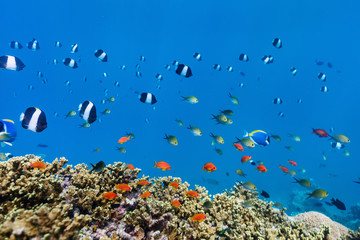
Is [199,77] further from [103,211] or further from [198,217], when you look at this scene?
[103,211]

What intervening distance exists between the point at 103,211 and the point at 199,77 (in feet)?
332

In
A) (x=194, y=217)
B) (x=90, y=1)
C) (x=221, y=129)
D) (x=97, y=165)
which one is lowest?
(x=194, y=217)

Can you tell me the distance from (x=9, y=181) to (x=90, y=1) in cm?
8676

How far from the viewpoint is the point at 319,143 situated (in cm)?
8344

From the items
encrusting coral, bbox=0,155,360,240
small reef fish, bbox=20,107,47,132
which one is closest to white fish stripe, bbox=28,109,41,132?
small reef fish, bbox=20,107,47,132

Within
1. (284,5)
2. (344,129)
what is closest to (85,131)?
(284,5)

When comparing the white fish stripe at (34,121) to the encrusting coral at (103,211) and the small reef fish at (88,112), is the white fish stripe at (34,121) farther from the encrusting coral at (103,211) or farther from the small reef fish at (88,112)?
the encrusting coral at (103,211)

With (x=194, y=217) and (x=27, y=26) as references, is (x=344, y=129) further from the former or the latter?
(x=27, y=26)

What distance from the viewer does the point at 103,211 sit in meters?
3.28

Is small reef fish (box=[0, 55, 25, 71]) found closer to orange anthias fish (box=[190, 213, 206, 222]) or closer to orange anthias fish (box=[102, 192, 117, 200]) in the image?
orange anthias fish (box=[102, 192, 117, 200])

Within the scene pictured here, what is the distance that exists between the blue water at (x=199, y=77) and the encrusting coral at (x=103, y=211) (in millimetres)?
44007

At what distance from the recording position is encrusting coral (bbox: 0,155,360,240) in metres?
1.94

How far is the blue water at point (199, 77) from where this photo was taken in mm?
62903

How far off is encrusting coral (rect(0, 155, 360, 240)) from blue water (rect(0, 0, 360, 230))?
1733 inches
